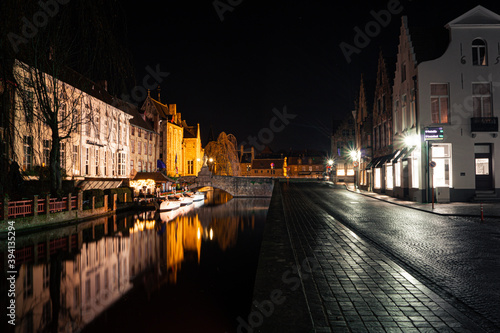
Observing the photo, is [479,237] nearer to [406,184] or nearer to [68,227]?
[406,184]

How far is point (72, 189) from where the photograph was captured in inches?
942

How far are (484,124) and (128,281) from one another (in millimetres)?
24576

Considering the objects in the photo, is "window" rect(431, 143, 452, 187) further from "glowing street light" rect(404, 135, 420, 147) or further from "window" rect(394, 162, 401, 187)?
"window" rect(394, 162, 401, 187)

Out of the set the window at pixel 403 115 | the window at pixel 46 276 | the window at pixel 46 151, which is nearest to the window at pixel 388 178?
the window at pixel 403 115

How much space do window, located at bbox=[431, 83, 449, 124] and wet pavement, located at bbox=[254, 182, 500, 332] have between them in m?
14.6

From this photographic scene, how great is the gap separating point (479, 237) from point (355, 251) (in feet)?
16.8

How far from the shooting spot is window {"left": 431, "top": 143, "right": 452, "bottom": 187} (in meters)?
23.8

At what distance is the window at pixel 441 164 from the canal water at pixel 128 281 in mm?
14299

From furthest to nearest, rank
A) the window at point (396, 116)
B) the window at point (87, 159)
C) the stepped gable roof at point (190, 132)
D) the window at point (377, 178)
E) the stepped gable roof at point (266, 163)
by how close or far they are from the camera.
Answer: the stepped gable roof at point (266, 163) < the stepped gable roof at point (190, 132) < the window at point (377, 178) < the window at point (87, 159) < the window at point (396, 116)

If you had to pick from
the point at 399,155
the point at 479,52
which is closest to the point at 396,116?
the point at 399,155

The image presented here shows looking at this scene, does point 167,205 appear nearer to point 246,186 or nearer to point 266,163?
point 246,186

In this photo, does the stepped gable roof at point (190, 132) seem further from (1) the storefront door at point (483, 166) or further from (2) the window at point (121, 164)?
(1) the storefront door at point (483, 166)

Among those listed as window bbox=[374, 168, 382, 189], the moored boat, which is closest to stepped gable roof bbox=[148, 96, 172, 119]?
the moored boat

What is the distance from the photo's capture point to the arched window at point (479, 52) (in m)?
23.7
